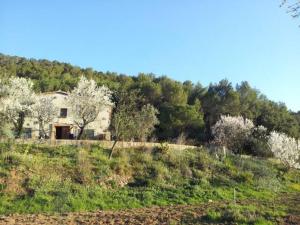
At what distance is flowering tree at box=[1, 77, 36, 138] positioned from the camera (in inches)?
1642

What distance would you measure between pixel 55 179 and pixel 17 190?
2.82 m

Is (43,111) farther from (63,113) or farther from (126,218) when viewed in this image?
(126,218)

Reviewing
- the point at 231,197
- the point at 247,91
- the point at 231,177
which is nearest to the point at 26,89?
the point at 231,177

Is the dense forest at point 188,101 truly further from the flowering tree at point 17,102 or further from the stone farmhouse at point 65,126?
the flowering tree at point 17,102

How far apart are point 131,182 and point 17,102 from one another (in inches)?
750

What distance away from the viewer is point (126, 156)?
3297cm

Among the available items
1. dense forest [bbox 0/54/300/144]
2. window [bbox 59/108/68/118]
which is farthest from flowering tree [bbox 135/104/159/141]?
dense forest [bbox 0/54/300/144]

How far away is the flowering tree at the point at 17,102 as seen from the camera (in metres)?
41.7

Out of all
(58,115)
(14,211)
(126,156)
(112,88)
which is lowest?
(14,211)

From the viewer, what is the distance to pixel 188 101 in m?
74.8

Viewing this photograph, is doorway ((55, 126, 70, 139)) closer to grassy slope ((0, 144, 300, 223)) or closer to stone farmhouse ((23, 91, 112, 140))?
stone farmhouse ((23, 91, 112, 140))

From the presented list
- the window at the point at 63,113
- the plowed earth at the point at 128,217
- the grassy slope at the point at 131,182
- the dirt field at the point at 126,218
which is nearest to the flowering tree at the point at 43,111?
the window at the point at 63,113

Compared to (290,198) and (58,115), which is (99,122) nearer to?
(58,115)

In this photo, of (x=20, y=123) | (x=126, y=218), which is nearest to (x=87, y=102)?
(x=20, y=123)
